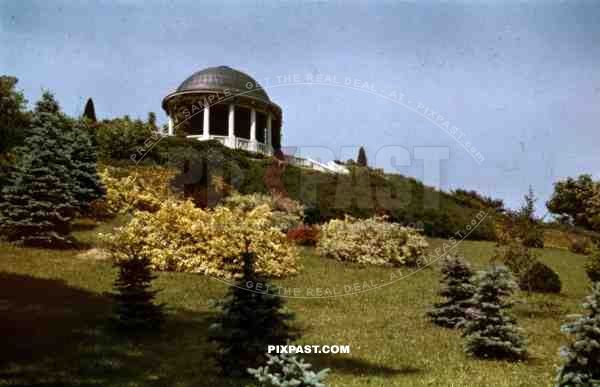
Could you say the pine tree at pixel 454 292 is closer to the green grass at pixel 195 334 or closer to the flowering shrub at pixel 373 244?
the green grass at pixel 195 334

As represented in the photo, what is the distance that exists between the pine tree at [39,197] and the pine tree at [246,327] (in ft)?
35.8

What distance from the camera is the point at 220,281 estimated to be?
16.9m

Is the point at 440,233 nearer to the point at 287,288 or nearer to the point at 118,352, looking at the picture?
the point at 287,288

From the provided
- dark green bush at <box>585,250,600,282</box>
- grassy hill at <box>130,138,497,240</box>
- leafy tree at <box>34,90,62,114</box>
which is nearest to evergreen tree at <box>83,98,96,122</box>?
grassy hill at <box>130,138,497,240</box>

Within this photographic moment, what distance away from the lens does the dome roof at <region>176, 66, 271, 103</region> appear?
42781mm

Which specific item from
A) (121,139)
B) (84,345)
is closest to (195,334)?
(84,345)

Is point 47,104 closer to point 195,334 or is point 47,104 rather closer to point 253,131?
point 195,334

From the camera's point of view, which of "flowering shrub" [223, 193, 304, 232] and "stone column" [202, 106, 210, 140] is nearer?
"flowering shrub" [223, 193, 304, 232]

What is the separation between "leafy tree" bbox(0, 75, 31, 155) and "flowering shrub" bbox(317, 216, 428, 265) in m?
12.3

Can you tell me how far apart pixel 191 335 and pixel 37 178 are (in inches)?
409

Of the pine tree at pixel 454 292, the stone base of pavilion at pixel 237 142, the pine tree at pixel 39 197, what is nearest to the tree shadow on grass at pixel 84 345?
the pine tree at pixel 39 197

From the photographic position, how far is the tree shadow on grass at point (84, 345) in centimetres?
875

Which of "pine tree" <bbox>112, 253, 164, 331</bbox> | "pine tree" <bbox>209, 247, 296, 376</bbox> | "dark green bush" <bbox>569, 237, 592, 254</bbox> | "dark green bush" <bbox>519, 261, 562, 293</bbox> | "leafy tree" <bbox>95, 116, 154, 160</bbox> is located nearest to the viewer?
"pine tree" <bbox>209, 247, 296, 376</bbox>

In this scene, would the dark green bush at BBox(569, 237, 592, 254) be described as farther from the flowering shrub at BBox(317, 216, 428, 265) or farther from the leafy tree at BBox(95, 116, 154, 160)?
→ the leafy tree at BBox(95, 116, 154, 160)
